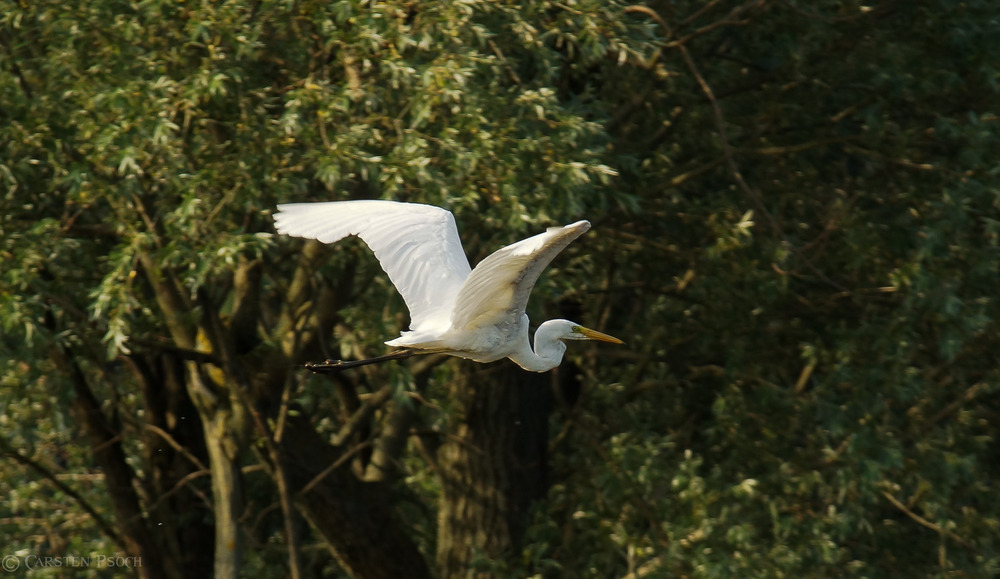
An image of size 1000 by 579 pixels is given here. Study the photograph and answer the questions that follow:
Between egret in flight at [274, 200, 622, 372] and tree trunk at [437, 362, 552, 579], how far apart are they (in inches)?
111

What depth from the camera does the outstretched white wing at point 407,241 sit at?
4.94 metres

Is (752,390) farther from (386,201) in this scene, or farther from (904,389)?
(386,201)

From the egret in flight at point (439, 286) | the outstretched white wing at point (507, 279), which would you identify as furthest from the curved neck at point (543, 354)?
the outstretched white wing at point (507, 279)

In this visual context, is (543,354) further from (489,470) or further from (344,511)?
(489,470)

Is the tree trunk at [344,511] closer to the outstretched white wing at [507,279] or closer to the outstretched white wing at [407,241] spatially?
the outstretched white wing at [407,241]

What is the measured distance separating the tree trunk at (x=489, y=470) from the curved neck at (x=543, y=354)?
10.1 ft

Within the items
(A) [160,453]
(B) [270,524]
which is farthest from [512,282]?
(B) [270,524]

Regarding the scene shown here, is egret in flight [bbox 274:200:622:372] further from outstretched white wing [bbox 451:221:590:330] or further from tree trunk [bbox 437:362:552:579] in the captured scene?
tree trunk [bbox 437:362:552:579]

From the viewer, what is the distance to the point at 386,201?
5.46 metres

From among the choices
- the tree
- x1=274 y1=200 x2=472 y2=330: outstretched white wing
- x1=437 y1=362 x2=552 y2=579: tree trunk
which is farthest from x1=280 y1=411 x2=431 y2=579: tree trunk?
x1=274 y1=200 x2=472 y2=330: outstretched white wing

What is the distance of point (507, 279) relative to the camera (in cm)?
422

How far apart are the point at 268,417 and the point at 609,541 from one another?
80.9 inches

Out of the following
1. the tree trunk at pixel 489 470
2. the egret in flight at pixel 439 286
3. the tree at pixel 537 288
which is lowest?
the tree trunk at pixel 489 470

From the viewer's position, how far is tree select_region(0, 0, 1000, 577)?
6047mm
